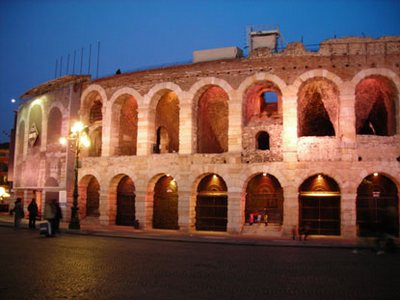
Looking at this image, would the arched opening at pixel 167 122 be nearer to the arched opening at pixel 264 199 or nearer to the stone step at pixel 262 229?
the arched opening at pixel 264 199

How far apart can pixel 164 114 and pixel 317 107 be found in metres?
9.74

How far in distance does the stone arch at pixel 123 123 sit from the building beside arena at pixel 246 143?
0.22 ft

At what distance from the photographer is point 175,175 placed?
22766 mm

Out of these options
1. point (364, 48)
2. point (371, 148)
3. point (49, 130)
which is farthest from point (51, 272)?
point (49, 130)

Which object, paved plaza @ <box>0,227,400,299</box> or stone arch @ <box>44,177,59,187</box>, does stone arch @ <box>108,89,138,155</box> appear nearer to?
stone arch @ <box>44,177,59,187</box>

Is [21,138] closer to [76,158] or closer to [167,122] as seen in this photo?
[76,158]

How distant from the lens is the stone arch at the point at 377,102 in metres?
20.2

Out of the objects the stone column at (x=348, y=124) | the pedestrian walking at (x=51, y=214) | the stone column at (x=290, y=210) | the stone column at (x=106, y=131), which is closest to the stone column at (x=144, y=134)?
the stone column at (x=106, y=131)

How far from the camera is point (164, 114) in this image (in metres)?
26.5

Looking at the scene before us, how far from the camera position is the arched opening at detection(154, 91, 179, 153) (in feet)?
85.6

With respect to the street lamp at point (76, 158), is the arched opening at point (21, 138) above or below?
above

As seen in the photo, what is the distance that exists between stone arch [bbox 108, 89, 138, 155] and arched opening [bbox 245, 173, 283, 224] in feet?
28.3

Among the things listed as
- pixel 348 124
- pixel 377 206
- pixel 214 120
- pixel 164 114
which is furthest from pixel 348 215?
pixel 164 114

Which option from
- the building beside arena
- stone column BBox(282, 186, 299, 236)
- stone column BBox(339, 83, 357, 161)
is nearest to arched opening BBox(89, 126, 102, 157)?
the building beside arena
